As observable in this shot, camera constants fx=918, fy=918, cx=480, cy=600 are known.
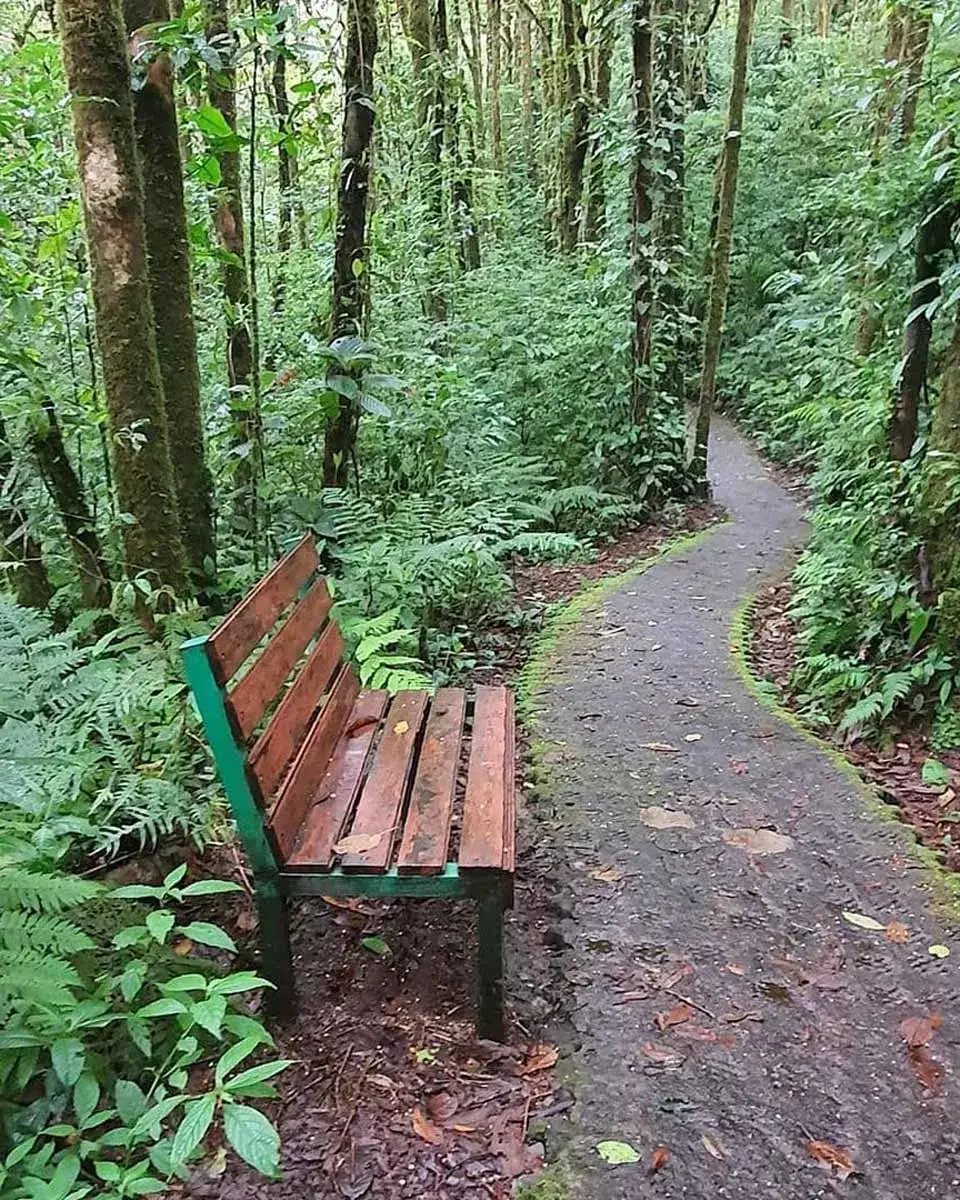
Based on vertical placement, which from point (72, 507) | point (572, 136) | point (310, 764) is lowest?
point (310, 764)

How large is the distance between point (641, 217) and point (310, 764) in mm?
7669

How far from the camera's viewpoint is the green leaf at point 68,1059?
2.25m

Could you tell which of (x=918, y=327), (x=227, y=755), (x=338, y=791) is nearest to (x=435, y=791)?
(x=338, y=791)

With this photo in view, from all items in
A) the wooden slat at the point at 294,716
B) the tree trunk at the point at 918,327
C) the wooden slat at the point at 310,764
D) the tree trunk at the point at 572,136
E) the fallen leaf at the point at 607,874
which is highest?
the tree trunk at the point at 572,136

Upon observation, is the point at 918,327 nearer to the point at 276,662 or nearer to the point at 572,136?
→ the point at 276,662

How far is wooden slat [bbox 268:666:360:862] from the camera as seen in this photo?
2.69 meters

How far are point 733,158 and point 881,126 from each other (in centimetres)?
169

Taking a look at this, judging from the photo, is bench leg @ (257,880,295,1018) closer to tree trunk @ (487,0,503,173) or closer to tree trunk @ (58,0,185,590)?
tree trunk @ (58,0,185,590)

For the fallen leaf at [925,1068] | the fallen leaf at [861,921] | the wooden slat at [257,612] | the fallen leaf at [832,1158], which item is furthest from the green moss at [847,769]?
the wooden slat at [257,612]

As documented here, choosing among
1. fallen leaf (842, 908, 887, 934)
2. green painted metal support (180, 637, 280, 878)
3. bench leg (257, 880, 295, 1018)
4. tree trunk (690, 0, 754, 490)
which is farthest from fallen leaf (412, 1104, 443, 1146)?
tree trunk (690, 0, 754, 490)

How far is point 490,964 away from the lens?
269 cm

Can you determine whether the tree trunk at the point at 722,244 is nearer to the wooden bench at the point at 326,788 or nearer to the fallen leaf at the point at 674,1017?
the wooden bench at the point at 326,788

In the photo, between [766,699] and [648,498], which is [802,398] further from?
[766,699]

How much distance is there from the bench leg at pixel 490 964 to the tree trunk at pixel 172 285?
2479 mm
